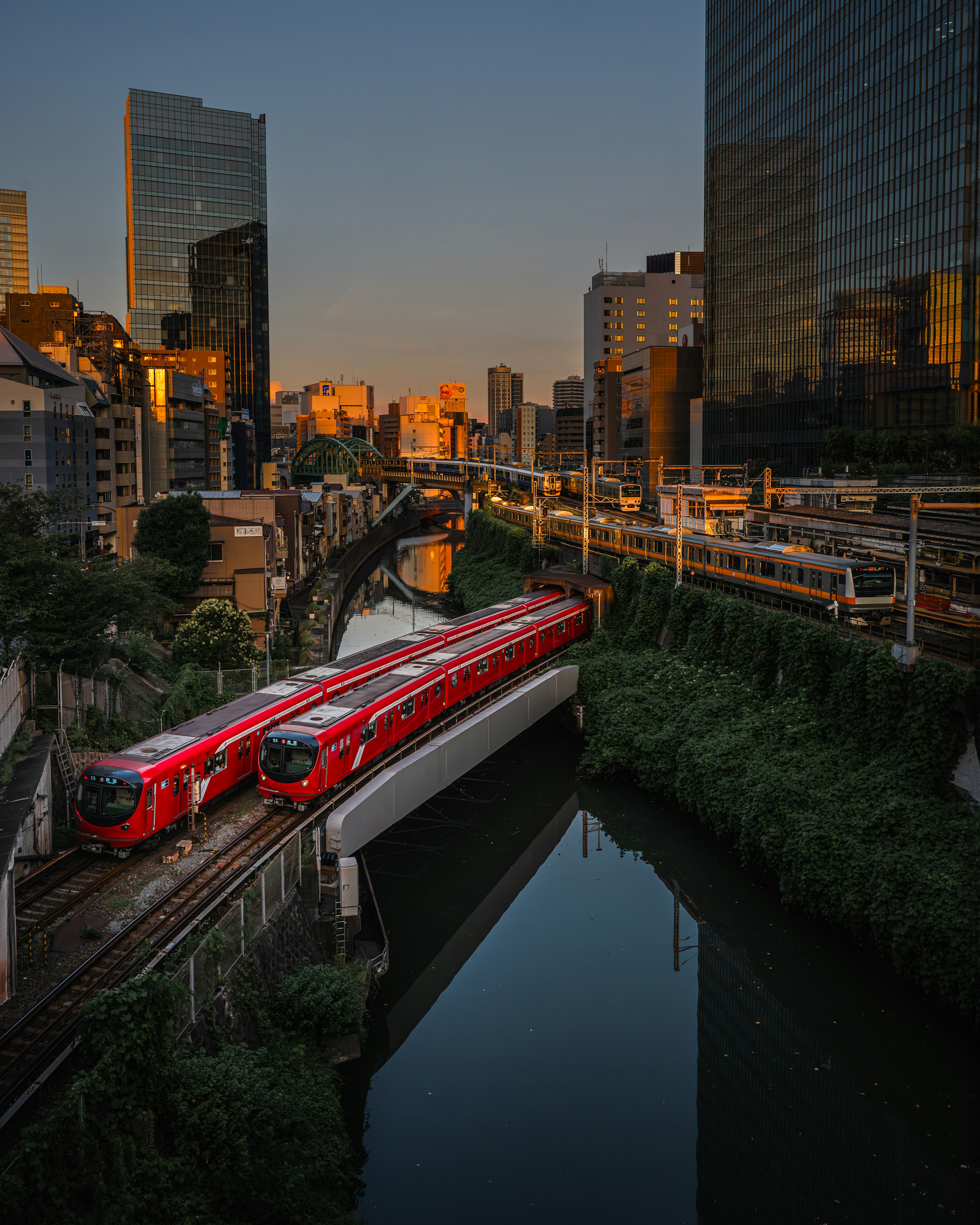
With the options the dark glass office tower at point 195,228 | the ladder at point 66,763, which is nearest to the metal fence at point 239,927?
the ladder at point 66,763

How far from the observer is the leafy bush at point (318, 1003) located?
50.2 feet

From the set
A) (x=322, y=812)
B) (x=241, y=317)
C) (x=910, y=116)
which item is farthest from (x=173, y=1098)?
(x=241, y=317)

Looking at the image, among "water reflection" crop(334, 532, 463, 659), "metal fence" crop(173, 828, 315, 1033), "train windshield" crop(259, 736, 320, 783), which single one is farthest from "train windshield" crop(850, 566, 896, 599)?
"water reflection" crop(334, 532, 463, 659)

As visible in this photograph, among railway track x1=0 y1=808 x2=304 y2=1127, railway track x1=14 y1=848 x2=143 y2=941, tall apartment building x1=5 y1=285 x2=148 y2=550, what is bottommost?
railway track x1=0 y1=808 x2=304 y2=1127

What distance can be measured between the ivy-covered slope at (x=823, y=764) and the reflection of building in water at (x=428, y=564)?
150 ft

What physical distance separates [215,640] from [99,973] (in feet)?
70.5

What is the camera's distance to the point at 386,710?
79.5 feet

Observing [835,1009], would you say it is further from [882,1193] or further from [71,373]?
[71,373]

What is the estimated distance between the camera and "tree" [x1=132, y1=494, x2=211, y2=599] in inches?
1686

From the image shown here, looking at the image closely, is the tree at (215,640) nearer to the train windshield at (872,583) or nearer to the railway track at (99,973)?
the railway track at (99,973)

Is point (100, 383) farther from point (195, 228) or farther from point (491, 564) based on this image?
point (195, 228)

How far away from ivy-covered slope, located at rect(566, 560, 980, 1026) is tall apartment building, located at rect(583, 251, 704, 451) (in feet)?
405

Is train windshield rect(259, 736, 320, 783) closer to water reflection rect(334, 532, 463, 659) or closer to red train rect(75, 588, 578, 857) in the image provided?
red train rect(75, 588, 578, 857)

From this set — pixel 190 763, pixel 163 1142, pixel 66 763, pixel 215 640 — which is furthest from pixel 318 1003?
pixel 215 640
